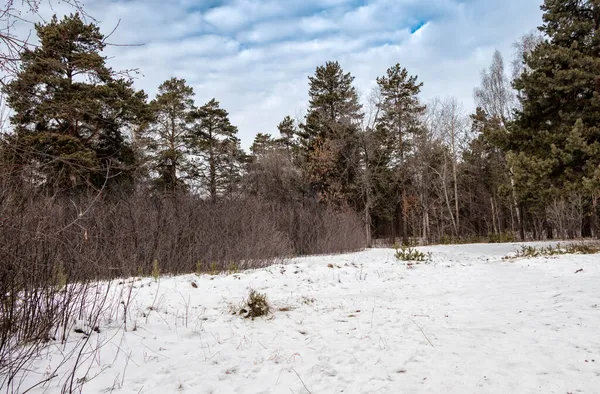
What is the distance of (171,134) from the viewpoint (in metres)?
25.2

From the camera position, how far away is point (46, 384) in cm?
262

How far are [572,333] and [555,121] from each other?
37.5 ft

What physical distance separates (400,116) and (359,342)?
26962 mm

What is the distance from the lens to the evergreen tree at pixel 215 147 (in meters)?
25.7

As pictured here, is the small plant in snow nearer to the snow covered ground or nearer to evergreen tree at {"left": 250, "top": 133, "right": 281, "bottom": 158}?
the snow covered ground

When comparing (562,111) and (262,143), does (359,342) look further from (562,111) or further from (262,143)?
(262,143)

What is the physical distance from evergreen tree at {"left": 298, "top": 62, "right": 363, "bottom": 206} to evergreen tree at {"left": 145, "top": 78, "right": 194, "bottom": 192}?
8808mm

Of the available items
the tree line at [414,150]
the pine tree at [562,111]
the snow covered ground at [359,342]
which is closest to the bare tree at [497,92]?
the tree line at [414,150]

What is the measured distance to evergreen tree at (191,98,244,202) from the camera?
25.7 meters

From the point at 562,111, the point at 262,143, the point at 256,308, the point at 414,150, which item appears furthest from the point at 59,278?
the point at 262,143

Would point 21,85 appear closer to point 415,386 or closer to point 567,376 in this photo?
point 415,386

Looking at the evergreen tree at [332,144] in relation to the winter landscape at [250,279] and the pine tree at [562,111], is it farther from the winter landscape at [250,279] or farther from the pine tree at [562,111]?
the pine tree at [562,111]

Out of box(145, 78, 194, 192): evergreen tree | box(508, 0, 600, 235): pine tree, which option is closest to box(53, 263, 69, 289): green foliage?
box(508, 0, 600, 235): pine tree

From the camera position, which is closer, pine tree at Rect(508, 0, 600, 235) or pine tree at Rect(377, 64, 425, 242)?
pine tree at Rect(508, 0, 600, 235)
